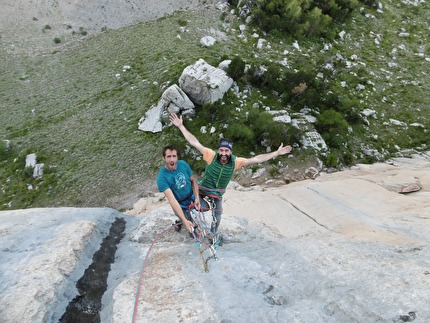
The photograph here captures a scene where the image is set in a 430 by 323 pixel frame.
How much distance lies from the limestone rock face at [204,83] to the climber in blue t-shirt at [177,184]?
33.3ft

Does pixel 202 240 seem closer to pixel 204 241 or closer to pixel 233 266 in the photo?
pixel 204 241

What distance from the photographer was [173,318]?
4.53 m

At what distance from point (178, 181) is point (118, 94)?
13717mm

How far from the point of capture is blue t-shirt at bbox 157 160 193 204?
5.63 meters

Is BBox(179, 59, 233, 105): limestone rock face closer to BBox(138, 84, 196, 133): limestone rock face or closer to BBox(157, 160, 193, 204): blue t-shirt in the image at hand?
BBox(138, 84, 196, 133): limestone rock face

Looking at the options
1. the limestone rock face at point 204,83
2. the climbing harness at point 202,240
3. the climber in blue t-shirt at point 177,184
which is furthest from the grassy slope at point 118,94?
the climber in blue t-shirt at point 177,184

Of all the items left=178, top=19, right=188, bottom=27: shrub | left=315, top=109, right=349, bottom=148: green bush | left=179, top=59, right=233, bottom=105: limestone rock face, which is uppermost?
left=178, top=19, right=188, bottom=27: shrub

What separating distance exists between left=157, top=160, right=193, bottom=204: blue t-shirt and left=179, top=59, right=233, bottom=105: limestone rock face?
33.3ft

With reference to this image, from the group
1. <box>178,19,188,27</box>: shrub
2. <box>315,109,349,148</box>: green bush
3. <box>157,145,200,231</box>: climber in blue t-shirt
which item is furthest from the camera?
<box>178,19,188,27</box>: shrub

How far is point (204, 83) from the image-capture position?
50.6 feet

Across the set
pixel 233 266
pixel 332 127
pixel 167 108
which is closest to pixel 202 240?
pixel 233 266

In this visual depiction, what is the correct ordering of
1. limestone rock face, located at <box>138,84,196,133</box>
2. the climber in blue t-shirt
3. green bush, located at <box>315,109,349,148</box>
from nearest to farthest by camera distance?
the climber in blue t-shirt
green bush, located at <box>315,109,349,148</box>
limestone rock face, located at <box>138,84,196,133</box>

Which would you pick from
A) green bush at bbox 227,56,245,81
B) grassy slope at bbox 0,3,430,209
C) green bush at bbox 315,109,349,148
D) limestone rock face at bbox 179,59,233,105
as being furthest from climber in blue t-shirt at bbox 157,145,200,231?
green bush at bbox 227,56,245,81

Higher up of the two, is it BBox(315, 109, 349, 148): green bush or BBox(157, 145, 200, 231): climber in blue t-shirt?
BBox(157, 145, 200, 231): climber in blue t-shirt
